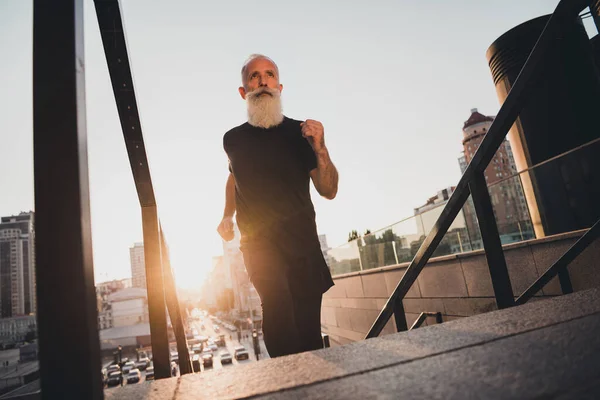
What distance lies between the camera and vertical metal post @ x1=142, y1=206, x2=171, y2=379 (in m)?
1.72

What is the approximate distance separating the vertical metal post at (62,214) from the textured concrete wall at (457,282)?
15.3ft

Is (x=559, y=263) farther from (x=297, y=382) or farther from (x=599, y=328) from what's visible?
(x=297, y=382)

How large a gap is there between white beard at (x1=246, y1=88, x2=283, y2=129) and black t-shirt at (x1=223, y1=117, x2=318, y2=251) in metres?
0.04

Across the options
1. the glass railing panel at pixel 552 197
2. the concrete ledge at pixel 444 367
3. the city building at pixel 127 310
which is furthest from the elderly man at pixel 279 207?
the city building at pixel 127 310

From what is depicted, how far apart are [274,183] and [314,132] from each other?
379mm

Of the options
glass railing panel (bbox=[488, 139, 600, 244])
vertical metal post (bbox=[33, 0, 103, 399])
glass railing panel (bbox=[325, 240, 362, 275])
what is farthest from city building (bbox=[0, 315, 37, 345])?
vertical metal post (bbox=[33, 0, 103, 399])

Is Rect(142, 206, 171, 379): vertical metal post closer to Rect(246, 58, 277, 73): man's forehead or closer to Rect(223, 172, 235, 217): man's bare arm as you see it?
Rect(223, 172, 235, 217): man's bare arm

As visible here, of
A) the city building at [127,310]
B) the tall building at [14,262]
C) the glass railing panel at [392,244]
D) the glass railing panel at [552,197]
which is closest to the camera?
the glass railing panel at [552,197]

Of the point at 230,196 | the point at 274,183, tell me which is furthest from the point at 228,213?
the point at 274,183

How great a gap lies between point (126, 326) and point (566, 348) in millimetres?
83379

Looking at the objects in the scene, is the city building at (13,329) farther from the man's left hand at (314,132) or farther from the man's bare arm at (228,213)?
the man's left hand at (314,132)

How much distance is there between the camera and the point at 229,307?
84.6 metres

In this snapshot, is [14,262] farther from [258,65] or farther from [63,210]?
[63,210]

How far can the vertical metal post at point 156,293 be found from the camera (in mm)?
1721
